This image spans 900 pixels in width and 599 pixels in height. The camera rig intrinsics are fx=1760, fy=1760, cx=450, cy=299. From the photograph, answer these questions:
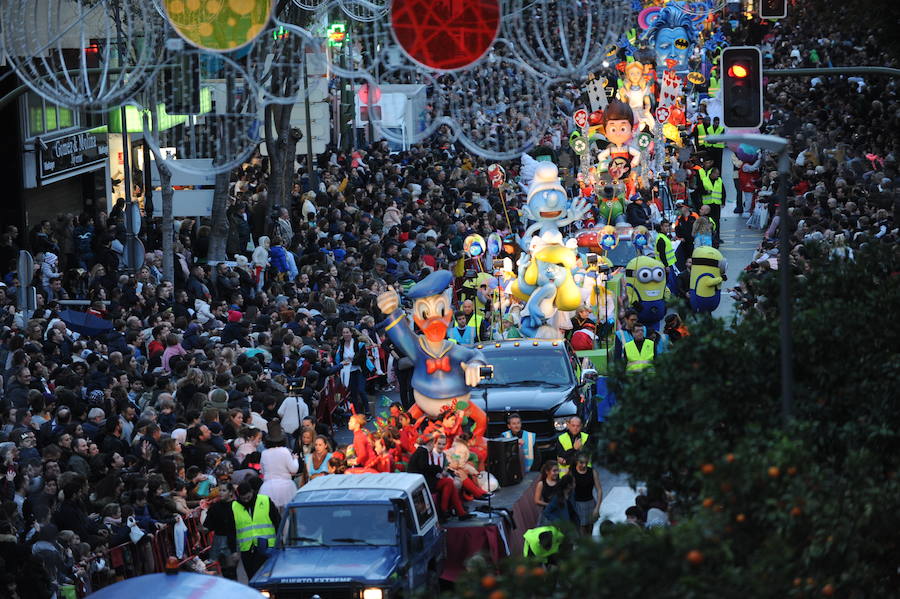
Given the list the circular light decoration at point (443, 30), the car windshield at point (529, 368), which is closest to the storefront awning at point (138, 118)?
the car windshield at point (529, 368)

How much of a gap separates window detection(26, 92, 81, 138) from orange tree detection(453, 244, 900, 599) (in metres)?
21.9

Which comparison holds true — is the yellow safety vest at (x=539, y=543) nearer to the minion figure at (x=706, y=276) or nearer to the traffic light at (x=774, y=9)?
the traffic light at (x=774, y=9)

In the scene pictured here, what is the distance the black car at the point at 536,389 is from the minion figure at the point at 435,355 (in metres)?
1.28

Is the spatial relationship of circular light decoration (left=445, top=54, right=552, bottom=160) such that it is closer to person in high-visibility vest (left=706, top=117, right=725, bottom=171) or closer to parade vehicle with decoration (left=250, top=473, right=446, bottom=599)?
person in high-visibility vest (left=706, top=117, right=725, bottom=171)

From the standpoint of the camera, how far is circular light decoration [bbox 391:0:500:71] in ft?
53.6

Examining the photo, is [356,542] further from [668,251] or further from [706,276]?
[668,251]

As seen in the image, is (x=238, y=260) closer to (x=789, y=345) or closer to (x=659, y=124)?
(x=659, y=124)

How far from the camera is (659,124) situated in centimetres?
3750

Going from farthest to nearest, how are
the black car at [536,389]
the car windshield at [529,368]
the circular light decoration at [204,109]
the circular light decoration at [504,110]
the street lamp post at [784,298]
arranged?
1. the circular light decoration at [504,110]
2. the car windshield at [529,368]
3. the circular light decoration at [204,109]
4. the black car at [536,389]
5. the street lamp post at [784,298]

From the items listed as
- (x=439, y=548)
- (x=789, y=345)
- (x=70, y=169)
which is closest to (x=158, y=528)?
(x=439, y=548)

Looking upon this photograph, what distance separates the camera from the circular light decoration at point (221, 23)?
16438 mm

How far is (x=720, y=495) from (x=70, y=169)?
26.6m

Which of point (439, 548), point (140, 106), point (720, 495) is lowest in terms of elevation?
point (439, 548)

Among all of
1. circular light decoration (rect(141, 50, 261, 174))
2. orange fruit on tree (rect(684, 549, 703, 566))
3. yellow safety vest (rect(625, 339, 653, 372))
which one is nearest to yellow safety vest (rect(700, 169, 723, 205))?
circular light decoration (rect(141, 50, 261, 174))
